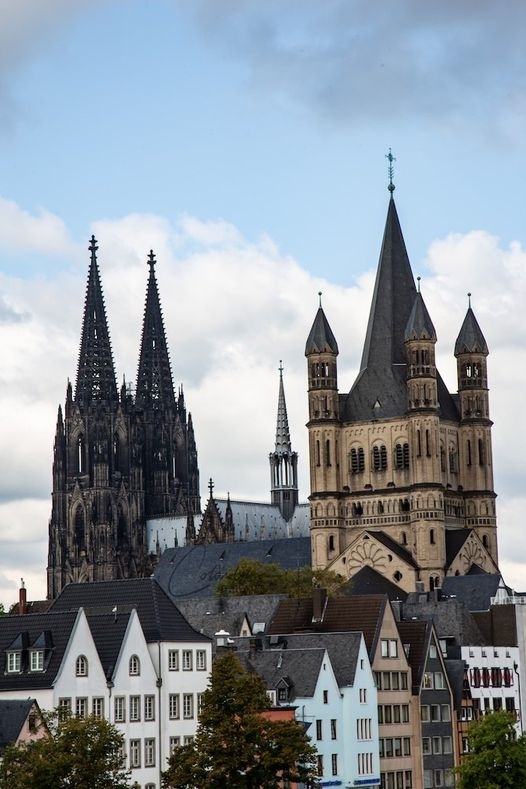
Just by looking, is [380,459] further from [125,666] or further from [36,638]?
[36,638]

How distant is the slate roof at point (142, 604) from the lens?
90938 millimetres

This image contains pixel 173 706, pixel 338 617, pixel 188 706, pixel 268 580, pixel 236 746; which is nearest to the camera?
pixel 236 746

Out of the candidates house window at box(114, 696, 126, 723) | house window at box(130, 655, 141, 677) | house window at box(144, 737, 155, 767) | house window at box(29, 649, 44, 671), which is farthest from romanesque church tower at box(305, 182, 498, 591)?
house window at box(29, 649, 44, 671)

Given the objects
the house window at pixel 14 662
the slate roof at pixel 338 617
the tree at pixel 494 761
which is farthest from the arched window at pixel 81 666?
the slate roof at pixel 338 617

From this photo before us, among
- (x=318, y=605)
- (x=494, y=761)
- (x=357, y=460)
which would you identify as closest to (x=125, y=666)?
(x=494, y=761)

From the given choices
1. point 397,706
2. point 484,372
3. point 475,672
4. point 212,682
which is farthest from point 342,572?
point 212,682

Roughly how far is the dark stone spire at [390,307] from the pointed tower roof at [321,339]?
3188mm

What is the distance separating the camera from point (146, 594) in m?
92.4

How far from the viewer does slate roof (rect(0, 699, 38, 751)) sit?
78188mm

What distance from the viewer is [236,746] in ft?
258

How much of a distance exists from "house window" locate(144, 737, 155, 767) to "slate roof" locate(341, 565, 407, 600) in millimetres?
77505

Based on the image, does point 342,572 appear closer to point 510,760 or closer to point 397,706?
point 397,706

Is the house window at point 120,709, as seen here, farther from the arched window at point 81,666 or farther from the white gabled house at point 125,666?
the arched window at point 81,666

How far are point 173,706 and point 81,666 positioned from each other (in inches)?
252
